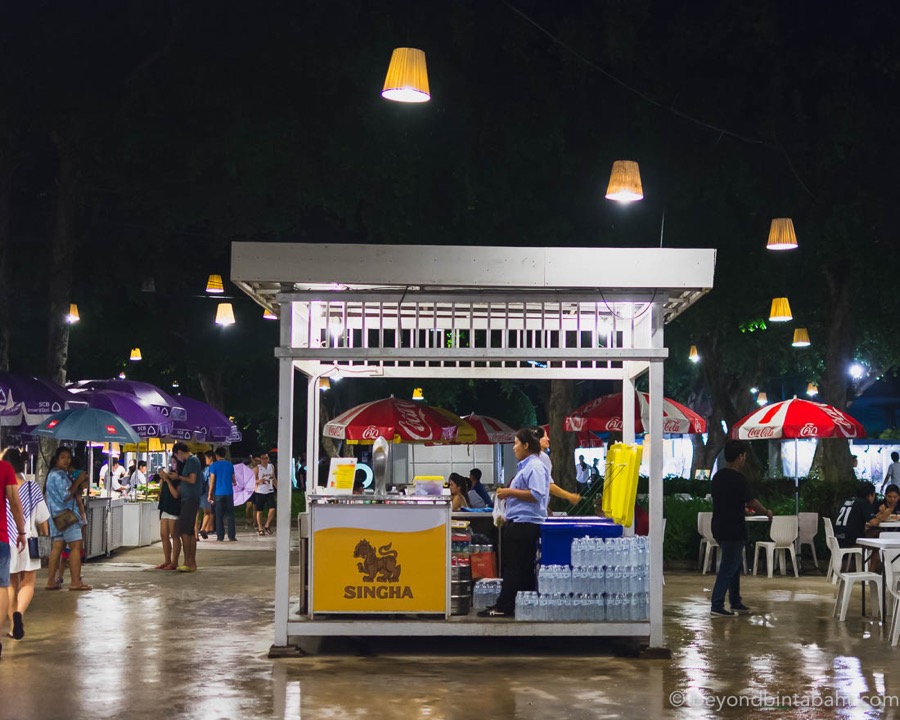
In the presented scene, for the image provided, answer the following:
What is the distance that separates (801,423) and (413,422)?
5.60 m

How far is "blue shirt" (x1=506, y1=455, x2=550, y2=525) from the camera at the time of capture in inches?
453

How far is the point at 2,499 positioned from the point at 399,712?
383cm

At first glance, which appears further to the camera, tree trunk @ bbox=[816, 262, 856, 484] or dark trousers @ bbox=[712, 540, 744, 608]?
tree trunk @ bbox=[816, 262, 856, 484]

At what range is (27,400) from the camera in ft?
63.0

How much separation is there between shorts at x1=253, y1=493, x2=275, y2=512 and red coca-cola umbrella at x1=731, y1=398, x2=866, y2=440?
13.5m

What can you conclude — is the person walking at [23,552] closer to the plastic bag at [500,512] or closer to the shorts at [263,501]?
the plastic bag at [500,512]

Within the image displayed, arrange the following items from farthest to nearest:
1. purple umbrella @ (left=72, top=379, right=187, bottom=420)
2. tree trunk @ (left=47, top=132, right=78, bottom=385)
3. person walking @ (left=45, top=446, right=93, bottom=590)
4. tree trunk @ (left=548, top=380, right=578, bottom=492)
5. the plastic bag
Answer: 1. tree trunk @ (left=548, top=380, right=578, bottom=492)
2. purple umbrella @ (left=72, top=379, right=187, bottom=420)
3. tree trunk @ (left=47, top=132, right=78, bottom=385)
4. person walking @ (left=45, top=446, right=93, bottom=590)
5. the plastic bag

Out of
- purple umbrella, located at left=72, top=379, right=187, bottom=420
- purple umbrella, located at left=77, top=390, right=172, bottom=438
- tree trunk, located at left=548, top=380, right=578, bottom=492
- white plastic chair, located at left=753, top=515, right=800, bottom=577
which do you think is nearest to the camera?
white plastic chair, located at left=753, top=515, right=800, bottom=577

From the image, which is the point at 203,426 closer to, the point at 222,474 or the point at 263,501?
the point at 222,474

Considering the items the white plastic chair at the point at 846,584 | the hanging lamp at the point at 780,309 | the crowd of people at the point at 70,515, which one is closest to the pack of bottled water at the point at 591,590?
the white plastic chair at the point at 846,584

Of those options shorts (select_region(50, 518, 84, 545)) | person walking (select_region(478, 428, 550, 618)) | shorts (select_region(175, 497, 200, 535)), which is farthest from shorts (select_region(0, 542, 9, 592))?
shorts (select_region(175, 497, 200, 535))

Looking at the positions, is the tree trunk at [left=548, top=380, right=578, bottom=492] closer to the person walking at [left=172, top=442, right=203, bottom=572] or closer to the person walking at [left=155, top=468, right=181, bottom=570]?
the person walking at [left=172, top=442, right=203, bottom=572]

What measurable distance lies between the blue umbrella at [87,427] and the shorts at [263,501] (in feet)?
34.0

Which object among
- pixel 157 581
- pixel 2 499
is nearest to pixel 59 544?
pixel 157 581
